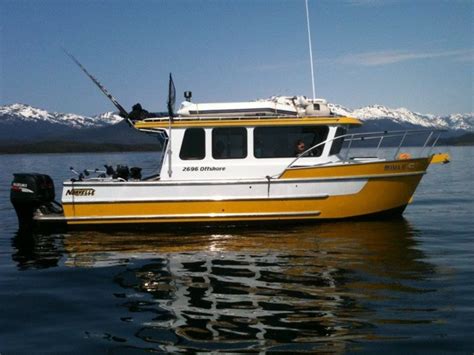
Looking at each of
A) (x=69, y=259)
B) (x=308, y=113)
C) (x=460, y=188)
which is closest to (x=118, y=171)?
(x=69, y=259)

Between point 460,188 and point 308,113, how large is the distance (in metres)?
13.0

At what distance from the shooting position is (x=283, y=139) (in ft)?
43.2

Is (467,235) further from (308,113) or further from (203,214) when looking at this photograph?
(203,214)

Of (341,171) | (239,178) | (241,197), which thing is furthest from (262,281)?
(341,171)

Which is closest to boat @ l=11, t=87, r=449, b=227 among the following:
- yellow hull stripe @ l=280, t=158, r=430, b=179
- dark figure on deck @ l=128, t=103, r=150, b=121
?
yellow hull stripe @ l=280, t=158, r=430, b=179

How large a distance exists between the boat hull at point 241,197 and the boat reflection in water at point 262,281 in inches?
17.3

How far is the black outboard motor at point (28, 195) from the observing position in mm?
13164

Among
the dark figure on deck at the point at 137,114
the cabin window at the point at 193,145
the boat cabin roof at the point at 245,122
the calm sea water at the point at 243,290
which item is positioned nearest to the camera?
the calm sea water at the point at 243,290

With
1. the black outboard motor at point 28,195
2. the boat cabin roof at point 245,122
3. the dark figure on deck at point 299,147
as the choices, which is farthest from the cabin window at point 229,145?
the black outboard motor at point 28,195

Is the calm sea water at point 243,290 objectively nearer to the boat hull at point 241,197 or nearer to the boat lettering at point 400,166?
the boat hull at point 241,197

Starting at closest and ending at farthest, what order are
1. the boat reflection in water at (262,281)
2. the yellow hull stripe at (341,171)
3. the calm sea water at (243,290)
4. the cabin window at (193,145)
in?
the calm sea water at (243,290) → the boat reflection in water at (262,281) → the yellow hull stripe at (341,171) → the cabin window at (193,145)

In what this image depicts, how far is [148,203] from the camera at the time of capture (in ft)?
41.7

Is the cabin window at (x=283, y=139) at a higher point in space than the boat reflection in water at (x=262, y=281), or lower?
higher

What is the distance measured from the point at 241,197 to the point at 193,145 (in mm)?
1774
